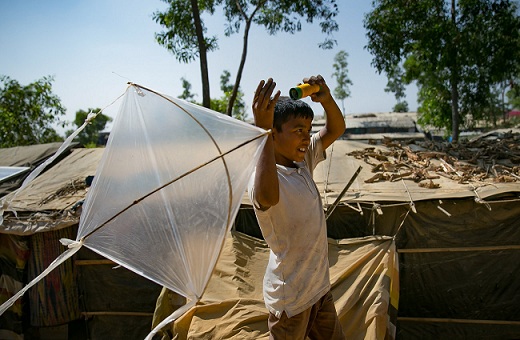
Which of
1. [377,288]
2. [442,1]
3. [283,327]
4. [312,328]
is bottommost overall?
[377,288]

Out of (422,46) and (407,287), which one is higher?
(422,46)

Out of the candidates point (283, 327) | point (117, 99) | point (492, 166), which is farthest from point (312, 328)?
point (492, 166)

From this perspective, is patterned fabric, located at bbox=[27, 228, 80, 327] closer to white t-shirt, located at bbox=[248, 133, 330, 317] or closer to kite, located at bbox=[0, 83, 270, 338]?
kite, located at bbox=[0, 83, 270, 338]

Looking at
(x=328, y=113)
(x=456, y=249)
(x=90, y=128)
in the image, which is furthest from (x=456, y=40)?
(x=90, y=128)

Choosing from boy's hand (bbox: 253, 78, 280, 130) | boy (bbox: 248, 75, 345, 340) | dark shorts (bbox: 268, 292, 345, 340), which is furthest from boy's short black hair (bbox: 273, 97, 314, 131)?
dark shorts (bbox: 268, 292, 345, 340)

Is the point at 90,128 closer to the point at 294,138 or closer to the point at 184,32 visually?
the point at 184,32

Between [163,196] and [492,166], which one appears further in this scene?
[492,166]

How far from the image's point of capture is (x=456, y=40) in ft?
28.5

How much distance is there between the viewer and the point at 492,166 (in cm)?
418

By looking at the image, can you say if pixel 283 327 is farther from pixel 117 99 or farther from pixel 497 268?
pixel 497 268

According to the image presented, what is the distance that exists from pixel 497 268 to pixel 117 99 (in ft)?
11.7

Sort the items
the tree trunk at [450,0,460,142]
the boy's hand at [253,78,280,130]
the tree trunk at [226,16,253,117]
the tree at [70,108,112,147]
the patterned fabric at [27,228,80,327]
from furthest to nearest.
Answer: the tree at [70,108,112,147]
the tree trunk at [450,0,460,142]
the tree trunk at [226,16,253,117]
the patterned fabric at [27,228,80,327]
the boy's hand at [253,78,280,130]

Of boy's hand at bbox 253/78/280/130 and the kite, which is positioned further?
the kite

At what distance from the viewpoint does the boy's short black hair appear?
5.72 ft
